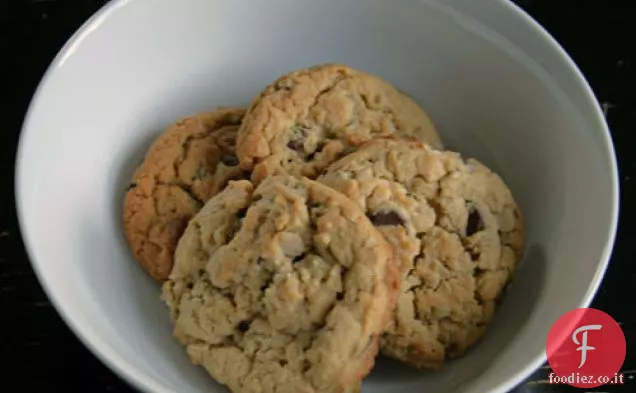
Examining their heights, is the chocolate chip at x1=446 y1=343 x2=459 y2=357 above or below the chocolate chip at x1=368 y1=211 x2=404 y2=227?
below

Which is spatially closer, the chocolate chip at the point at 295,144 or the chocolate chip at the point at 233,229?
the chocolate chip at the point at 233,229

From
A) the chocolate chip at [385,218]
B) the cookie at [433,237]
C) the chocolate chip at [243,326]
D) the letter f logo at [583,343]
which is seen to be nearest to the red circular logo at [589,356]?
the letter f logo at [583,343]

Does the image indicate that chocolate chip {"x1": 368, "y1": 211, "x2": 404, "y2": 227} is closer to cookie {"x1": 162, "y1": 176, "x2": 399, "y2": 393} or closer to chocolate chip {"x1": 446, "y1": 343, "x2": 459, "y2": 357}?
cookie {"x1": 162, "y1": 176, "x2": 399, "y2": 393}

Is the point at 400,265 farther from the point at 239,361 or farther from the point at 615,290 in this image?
the point at 615,290

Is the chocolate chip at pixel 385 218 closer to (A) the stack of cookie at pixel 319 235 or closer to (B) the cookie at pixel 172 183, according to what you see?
(A) the stack of cookie at pixel 319 235

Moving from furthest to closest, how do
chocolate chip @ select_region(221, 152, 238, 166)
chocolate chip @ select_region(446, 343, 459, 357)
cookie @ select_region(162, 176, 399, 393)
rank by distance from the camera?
chocolate chip @ select_region(221, 152, 238, 166), chocolate chip @ select_region(446, 343, 459, 357), cookie @ select_region(162, 176, 399, 393)

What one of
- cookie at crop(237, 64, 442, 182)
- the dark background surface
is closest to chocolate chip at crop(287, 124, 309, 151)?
cookie at crop(237, 64, 442, 182)

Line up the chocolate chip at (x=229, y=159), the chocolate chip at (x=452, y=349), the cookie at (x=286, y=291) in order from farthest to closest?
the chocolate chip at (x=229, y=159) → the chocolate chip at (x=452, y=349) → the cookie at (x=286, y=291)
